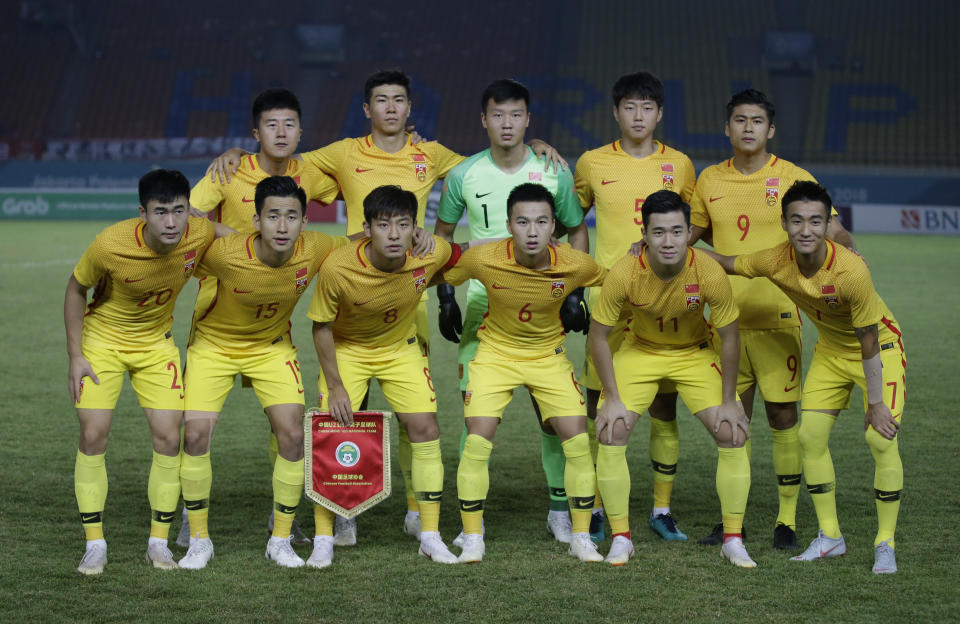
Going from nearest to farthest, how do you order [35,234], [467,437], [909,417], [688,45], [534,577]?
[534,577]
[467,437]
[909,417]
[35,234]
[688,45]

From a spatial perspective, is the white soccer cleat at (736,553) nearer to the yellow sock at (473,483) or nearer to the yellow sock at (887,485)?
the yellow sock at (887,485)

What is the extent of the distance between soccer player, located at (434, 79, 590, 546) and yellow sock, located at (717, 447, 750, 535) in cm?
80

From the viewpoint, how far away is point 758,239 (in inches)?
205

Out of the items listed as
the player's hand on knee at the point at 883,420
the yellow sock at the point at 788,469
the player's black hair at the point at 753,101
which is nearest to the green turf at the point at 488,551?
the yellow sock at the point at 788,469

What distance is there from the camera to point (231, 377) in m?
4.90

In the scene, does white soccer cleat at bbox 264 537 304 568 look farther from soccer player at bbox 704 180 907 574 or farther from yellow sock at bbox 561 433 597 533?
soccer player at bbox 704 180 907 574

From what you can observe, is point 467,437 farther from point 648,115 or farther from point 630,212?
point 648,115

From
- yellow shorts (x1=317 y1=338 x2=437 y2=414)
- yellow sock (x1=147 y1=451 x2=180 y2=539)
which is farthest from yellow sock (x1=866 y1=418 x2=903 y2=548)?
yellow sock (x1=147 y1=451 x2=180 y2=539)

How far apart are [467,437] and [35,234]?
19.7 metres

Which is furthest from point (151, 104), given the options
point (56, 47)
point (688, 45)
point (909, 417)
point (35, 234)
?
point (909, 417)

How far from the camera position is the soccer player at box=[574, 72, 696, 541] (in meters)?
5.27

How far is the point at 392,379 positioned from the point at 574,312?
0.90m

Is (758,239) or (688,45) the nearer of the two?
(758,239)

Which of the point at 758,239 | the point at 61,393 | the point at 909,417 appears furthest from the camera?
the point at 61,393
